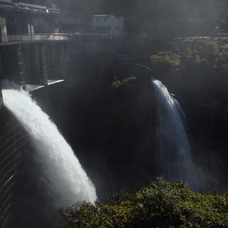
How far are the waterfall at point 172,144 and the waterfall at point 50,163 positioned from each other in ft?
28.1

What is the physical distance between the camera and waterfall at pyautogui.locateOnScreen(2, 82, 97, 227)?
14.0 meters

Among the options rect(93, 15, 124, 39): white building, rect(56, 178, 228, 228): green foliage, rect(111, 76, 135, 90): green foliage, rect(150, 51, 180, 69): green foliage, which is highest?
rect(93, 15, 124, 39): white building

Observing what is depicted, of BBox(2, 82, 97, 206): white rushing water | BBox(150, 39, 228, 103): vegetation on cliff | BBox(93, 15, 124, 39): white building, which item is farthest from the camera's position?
BBox(93, 15, 124, 39): white building

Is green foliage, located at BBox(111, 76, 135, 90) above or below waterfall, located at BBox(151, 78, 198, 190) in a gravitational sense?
above

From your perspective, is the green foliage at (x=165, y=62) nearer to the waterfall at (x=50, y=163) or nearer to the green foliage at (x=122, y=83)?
the green foliage at (x=122, y=83)

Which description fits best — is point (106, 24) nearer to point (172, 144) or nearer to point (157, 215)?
point (172, 144)

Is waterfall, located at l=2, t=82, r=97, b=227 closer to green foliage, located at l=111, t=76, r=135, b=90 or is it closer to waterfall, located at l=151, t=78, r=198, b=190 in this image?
waterfall, located at l=151, t=78, r=198, b=190

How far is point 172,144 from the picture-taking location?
21297 millimetres

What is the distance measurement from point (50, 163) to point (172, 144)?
1156 centimetres

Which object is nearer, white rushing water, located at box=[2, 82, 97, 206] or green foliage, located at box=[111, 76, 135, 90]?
white rushing water, located at box=[2, 82, 97, 206]

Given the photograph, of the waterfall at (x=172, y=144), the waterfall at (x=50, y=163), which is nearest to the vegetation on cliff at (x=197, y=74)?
the waterfall at (x=172, y=144)

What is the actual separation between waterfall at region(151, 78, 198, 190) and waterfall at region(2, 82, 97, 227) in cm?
856

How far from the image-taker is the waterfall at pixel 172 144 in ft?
67.0

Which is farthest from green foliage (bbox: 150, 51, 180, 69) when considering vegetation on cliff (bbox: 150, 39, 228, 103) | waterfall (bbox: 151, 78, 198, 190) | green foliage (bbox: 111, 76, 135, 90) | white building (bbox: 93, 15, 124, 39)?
white building (bbox: 93, 15, 124, 39)
